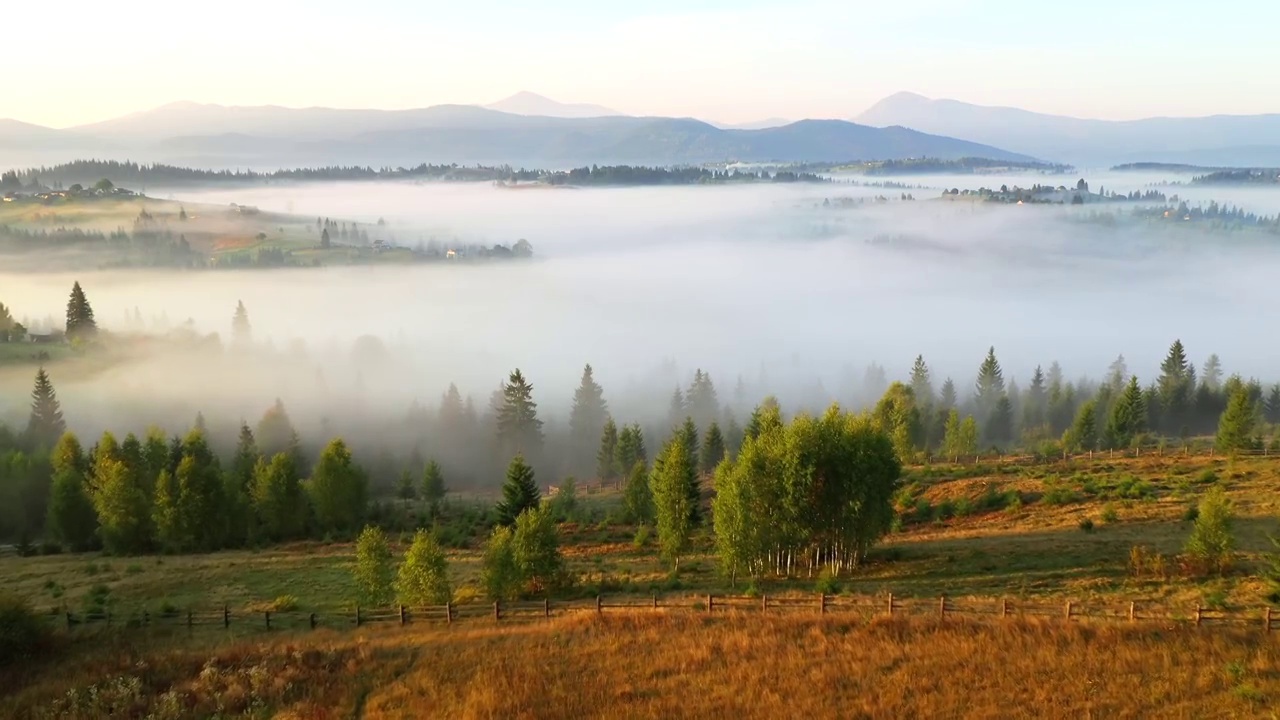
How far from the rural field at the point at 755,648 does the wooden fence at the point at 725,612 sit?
188 millimetres

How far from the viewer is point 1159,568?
3209cm

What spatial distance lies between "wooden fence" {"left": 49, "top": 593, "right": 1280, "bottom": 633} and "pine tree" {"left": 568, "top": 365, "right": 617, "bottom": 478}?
103 metres

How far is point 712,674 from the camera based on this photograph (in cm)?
2338

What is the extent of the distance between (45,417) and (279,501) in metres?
73.1

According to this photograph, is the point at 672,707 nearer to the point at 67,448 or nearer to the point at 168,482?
the point at 168,482

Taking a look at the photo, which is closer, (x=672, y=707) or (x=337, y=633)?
(x=672, y=707)

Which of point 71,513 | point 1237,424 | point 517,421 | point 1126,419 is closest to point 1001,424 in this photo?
point 1126,419

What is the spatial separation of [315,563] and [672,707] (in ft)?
123

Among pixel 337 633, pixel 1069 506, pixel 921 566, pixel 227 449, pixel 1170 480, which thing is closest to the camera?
pixel 337 633

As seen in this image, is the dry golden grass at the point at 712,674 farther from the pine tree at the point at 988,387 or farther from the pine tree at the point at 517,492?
the pine tree at the point at 988,387

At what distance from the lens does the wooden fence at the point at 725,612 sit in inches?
1025

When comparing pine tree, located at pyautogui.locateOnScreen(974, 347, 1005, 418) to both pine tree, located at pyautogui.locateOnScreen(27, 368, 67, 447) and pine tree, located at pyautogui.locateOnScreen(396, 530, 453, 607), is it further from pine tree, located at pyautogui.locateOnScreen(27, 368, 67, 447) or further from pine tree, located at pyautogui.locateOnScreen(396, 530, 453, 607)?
pine tree, located at pyautogui.locateOnScreen(27, 368, 67, 447)

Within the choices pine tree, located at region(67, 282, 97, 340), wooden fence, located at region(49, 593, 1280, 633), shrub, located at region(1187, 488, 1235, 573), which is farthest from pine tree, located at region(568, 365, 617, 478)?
shrub, located at region(1187, 488, 1235, 573)

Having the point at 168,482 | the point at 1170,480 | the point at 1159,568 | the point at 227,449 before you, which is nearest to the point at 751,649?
the point at 1159,568
